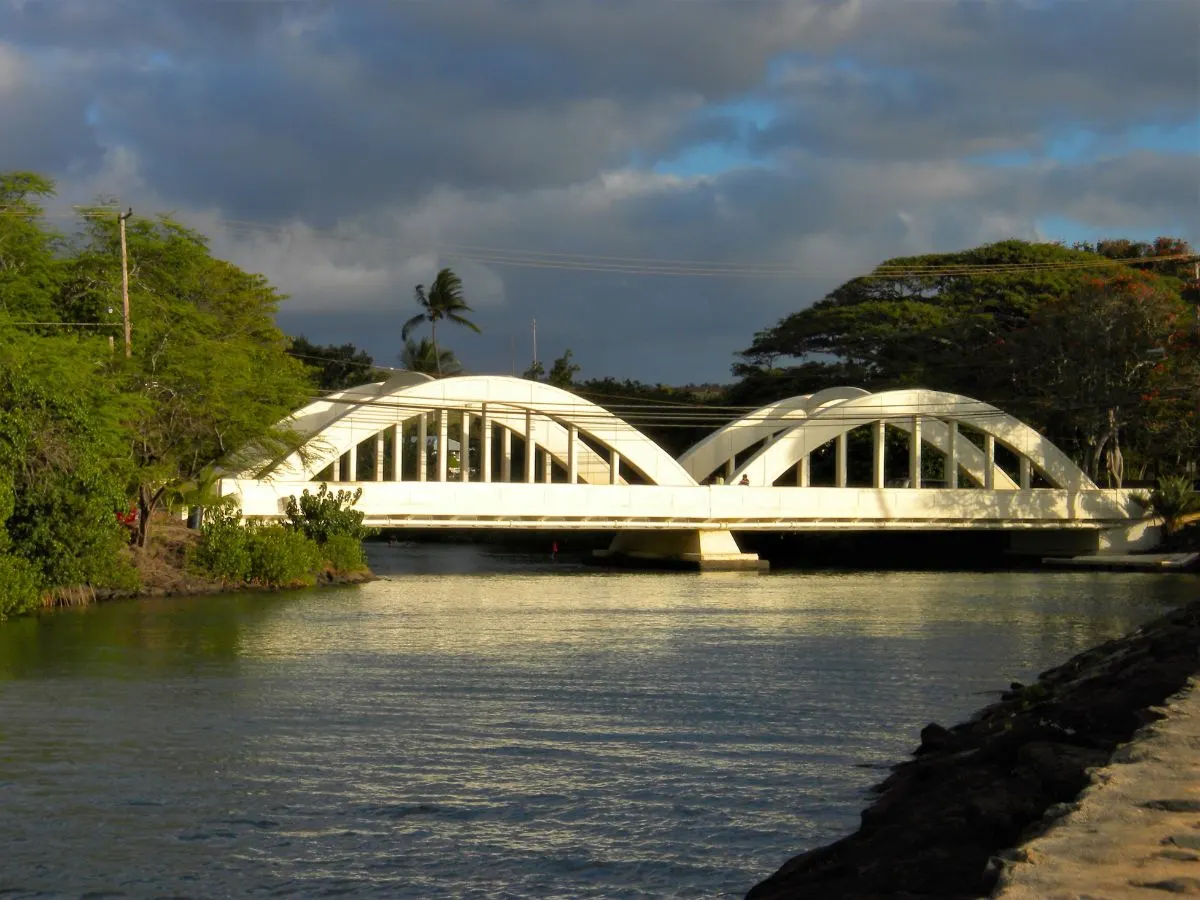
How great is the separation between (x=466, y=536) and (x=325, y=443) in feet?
104

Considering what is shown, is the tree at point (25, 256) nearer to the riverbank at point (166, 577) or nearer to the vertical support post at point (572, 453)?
the riverbank at point (166, 577)

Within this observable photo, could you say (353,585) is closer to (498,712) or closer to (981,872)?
(498,712)

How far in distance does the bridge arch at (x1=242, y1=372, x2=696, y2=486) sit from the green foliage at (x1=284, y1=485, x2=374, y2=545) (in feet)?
4.40

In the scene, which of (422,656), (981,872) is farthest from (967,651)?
(981,872)

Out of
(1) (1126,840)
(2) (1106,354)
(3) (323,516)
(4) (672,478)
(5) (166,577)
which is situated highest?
(2) (1106,354)

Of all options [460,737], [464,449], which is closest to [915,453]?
[464,449]

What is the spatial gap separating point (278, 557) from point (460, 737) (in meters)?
20.6

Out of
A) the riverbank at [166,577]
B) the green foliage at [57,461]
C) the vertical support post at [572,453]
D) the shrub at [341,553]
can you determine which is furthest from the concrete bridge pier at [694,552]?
the green foliage at [57,461]

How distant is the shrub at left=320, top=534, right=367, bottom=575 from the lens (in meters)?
36.9

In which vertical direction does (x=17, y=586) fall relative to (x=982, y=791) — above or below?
above

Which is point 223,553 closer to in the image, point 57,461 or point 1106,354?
point 57,461

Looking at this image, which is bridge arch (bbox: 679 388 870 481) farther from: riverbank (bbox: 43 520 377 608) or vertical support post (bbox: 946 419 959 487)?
riverbank (bbox: 43 520 377 608)

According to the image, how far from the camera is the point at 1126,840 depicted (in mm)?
7043

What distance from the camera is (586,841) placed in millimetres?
10609
